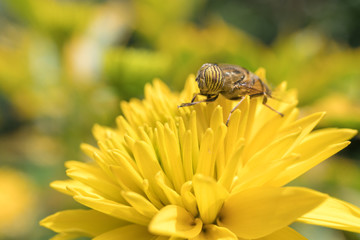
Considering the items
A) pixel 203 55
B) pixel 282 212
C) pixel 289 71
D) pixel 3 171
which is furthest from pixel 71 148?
pixel 282 212

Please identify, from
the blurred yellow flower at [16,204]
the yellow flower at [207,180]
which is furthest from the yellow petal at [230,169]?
the blurred yellow flower at [16,204]

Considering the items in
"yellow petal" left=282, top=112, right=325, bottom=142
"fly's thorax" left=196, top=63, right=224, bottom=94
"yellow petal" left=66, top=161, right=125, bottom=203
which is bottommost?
"yellow petal" left=66, top=161, right=125, bottom=203

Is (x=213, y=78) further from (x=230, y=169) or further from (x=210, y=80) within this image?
(x=230, y=169)

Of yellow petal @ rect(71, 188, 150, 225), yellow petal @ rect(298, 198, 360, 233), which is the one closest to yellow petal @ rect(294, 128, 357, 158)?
yellow petal @ rect(298, 198, 360, 233)

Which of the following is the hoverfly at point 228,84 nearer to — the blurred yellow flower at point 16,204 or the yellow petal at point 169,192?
the yellow petal at point 169,192

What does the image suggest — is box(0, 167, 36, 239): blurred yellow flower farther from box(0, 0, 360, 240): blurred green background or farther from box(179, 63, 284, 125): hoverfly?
box(179, 63, 284, 125): hoverfly

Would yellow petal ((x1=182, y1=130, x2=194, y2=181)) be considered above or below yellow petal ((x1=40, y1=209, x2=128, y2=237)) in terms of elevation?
above
